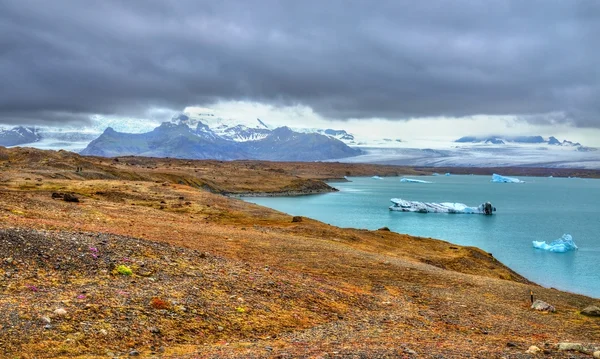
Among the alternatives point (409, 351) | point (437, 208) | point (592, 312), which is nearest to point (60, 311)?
point (409, 351)

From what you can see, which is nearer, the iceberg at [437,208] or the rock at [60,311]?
the rock at [60,311]

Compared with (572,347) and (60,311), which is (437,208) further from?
(60,311)

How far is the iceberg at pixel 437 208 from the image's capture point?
122625 mm

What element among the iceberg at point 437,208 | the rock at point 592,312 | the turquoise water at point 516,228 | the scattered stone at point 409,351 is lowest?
the turquoise water at point 516,228

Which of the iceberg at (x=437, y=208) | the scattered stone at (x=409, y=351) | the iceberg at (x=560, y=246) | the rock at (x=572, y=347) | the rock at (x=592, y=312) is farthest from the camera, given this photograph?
the iceberg at (x=437, y=208)

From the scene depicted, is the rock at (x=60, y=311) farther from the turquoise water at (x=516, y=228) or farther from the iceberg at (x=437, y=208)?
the iceberg at (x=437, y=208)

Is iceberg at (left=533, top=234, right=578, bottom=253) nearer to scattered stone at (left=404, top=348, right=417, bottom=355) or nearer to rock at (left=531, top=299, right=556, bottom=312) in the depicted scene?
rock at (left=531, top=299, right=556, bottom=312)

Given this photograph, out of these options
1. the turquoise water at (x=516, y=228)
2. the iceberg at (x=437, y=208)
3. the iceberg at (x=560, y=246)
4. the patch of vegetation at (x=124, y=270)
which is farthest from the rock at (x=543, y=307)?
the iceberg at (x=437, y=208)

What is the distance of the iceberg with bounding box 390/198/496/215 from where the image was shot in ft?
402

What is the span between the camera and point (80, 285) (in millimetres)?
15914

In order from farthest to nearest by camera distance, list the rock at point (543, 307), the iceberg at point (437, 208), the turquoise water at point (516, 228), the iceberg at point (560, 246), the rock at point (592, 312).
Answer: the iceberg at point (437, 208) → the iceberg at point (560, 246) → the turquoise water at point (516, 228) → the rock at point (543, 307) → the rock at point (592, 312)

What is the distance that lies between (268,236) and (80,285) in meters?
23.7

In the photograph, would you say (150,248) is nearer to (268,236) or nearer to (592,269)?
(268,236)

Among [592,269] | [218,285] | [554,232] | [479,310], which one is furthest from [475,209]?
[218,285]
